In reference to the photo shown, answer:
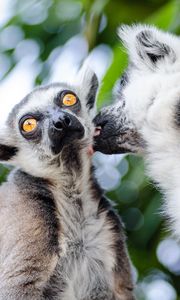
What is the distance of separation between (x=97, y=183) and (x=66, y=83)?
2.34 feet

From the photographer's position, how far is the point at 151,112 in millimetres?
3443

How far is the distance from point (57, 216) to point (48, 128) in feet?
1.43

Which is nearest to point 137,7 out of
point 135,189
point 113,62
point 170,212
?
point 113,62

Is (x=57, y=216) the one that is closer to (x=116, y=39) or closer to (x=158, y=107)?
(x=158, y=107)

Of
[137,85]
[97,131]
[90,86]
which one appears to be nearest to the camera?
[137,85]

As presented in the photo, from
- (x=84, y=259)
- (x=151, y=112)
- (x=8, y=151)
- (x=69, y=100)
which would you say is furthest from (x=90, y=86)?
(x=84, y=259)

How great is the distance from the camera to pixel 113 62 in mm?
4441

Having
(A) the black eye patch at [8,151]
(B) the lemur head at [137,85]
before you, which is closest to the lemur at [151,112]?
(B) the lemur head at [137,85]

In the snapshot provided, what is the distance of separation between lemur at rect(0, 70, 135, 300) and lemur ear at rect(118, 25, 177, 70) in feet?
1.43

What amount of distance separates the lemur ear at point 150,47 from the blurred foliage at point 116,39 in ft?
2.02

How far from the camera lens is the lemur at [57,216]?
3.56 meters

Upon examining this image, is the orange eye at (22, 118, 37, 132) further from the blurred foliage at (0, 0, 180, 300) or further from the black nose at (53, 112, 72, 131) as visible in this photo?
the blurred foliage at (0, 0, 180, 300)

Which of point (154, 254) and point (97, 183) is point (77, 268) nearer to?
point (97, 183)

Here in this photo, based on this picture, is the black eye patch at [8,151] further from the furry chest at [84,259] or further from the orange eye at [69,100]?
the furry chest at [84,259]
